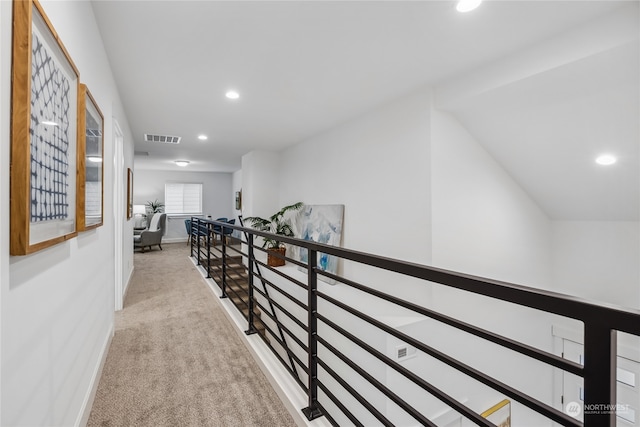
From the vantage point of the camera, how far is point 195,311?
3035 mm

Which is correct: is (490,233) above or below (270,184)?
below

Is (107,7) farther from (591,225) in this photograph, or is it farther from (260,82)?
(591,225)

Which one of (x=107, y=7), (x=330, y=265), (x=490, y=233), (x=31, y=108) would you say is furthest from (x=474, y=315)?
(x=107, y=7)

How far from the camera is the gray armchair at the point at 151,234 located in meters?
6.94

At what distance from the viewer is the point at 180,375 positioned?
1.92 metres

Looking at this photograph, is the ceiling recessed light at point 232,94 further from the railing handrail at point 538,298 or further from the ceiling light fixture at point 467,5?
the railing handrail at point 538,298

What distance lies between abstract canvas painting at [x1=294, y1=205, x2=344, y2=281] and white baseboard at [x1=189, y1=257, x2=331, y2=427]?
1.59 meters

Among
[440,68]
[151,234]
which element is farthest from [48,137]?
[151,234]

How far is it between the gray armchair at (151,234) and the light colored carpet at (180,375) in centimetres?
421

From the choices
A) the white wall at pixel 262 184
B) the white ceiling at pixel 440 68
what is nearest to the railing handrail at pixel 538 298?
the white ceiling at pixel 440 68

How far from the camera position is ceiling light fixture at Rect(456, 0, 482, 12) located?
1.67 metres

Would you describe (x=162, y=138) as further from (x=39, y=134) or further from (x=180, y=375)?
(x=39, y=134)

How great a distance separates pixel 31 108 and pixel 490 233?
11.8 ft

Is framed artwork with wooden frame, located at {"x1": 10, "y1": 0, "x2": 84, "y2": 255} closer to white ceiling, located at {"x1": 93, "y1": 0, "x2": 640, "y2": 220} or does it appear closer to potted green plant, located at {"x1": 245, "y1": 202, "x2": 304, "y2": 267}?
white ceiling, located at {"x1": 93, "y1": 0, "x2": 640, "y2": 220}
